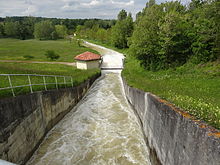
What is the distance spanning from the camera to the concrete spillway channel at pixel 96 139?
709 centimetres

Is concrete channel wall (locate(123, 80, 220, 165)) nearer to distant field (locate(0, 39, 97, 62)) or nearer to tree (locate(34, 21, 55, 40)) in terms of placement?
distant field (locate(0, 39, 97, 62))

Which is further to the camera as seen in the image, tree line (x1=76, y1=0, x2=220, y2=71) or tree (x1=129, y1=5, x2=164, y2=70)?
tree (x1=129, y1=5, x2=164, y2=70)

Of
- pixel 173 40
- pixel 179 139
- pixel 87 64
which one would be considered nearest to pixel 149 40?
pixel 173 40

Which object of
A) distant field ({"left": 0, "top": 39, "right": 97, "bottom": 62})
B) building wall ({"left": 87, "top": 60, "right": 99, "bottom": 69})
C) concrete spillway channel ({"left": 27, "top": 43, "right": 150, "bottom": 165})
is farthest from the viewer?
distant field ({"left": 0, "top": 39, "right": 97, "bottom": 62})

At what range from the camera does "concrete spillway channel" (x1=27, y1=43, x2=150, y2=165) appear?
7.09 m

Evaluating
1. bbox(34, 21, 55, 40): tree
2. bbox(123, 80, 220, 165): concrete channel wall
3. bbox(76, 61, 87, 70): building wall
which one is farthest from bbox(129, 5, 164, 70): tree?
bbox(34, 21, 55, 40): tree

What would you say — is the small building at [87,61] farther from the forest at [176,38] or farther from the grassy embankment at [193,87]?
the grassy embankment at [193,87]

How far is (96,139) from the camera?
28.1 feet

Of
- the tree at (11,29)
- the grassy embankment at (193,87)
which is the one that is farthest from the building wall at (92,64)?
the tree at (11,29)

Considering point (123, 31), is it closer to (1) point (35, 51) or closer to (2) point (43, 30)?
(1) point (35, 51)

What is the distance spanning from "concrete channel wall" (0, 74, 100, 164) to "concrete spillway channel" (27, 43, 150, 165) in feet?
1.87

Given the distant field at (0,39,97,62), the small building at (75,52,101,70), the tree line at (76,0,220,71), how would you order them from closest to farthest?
the tree line at (76,0,220,71), the small building at (75,52,101,70), the distant field at (0,39,97,62)

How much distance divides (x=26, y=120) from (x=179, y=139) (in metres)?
6.68

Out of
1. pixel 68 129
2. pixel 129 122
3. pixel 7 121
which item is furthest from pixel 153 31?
pixel 7 121
